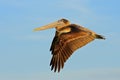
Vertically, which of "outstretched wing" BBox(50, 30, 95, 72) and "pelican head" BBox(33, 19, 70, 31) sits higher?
"pelican head" BBox(33, 19, 70, 31)

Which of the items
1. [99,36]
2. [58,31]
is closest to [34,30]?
[58,31]

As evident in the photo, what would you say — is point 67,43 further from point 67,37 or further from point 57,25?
point 57,25

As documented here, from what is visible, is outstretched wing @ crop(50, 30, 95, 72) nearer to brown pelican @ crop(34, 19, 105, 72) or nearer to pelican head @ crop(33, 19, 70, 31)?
brown pelican @ crop(34, 19, 105, 72)

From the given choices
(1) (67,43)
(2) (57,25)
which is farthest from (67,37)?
(2) (57,25)

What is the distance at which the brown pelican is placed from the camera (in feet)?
64.9

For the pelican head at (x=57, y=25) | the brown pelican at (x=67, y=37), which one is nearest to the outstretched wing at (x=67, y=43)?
the brown pelican at (x=67, y=37)

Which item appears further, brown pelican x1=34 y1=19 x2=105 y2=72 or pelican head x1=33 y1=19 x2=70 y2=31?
pelican head x1=33 y1=19 x2=70 y2=31

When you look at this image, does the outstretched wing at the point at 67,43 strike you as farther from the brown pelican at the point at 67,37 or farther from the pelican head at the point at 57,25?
the pelican head at the point at 57,25

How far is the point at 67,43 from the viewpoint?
19969mm

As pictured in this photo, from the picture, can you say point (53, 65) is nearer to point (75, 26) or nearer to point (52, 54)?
point (52, 54)

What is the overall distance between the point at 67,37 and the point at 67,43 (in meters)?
0.22

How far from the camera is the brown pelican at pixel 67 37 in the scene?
19.8 m

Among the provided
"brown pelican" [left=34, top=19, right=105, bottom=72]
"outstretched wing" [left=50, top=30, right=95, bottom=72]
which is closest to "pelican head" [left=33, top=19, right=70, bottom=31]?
"brown pelican" [left=34, top=19, right=105, bottom=72]

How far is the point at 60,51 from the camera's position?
2031 centimetres
